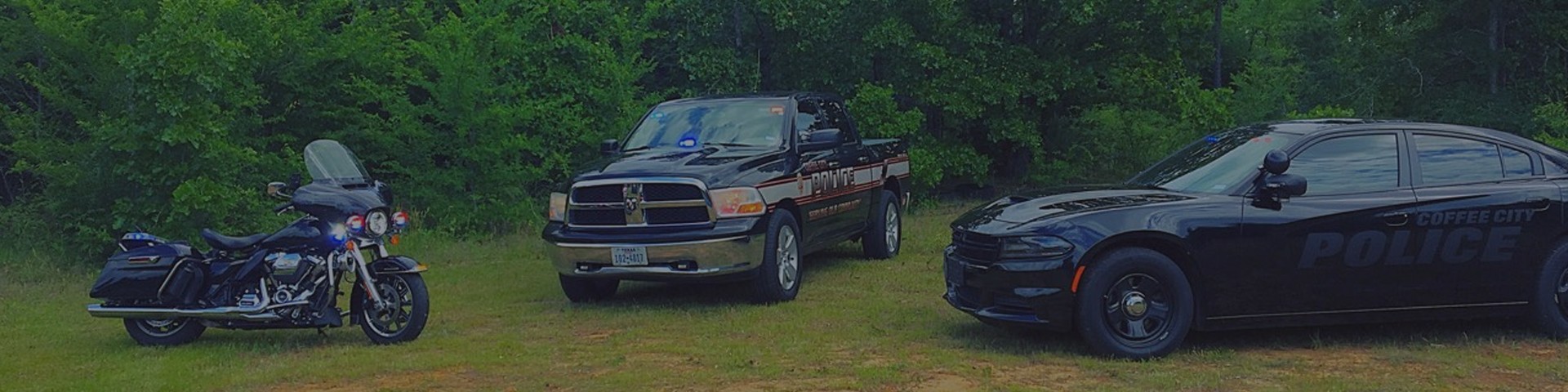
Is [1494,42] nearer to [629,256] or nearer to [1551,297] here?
[1551,297]

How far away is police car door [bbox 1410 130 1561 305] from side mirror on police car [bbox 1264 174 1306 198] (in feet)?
2.43

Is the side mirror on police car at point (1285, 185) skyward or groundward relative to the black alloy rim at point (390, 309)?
skyward

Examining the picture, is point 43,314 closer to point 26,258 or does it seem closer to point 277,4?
point 26,258

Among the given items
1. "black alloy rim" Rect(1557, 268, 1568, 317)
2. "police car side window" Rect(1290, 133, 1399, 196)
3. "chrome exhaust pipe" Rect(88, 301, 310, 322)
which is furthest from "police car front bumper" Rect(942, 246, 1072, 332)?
"chrome exhaust pipe" Rect(88, 301, 310, 322)

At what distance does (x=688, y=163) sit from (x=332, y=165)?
2473 mm

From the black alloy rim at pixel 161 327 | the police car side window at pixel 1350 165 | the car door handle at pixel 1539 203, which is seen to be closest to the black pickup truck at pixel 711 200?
the black alloy rim at pixel 161 327

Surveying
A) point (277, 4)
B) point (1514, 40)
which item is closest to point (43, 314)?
point (277, 4)

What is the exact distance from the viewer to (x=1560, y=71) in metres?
21.6

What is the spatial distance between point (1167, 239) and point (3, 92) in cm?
1609

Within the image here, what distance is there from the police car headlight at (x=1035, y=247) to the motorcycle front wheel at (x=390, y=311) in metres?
3.64

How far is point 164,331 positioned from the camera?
801cm

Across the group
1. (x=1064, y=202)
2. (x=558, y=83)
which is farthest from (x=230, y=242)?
(x=558, y=83)

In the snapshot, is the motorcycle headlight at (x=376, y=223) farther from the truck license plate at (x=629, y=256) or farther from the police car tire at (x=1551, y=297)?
the police car tire at (x=1551, y=297)

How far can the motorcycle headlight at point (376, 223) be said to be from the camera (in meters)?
7.75
